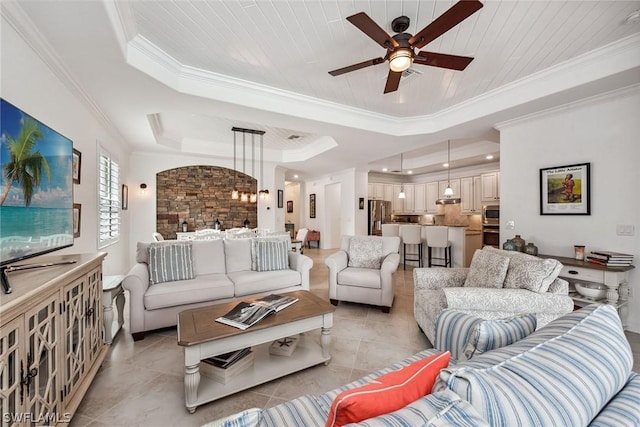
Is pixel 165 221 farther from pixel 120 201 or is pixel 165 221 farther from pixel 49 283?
pixel 49 283

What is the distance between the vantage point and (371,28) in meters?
1.84

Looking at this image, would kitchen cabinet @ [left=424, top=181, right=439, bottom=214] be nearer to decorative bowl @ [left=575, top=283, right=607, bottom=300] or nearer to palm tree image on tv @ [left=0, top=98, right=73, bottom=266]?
decorative bowl @ [left=575, top=283, right=607, bottom=300]

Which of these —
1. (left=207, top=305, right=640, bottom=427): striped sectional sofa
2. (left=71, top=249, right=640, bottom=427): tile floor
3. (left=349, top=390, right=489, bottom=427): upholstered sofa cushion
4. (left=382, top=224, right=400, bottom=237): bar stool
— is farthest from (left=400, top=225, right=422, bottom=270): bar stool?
(left=349, top=390, right=489, bottom=427): upholstered sofa cushion

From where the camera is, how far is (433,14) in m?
2.11

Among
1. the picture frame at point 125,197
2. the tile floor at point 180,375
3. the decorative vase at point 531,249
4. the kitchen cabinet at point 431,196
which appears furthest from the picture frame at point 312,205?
the decorative vase at point 531,249

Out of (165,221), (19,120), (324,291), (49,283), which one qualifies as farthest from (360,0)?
→ (165,221)

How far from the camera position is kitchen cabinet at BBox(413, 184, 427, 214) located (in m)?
8.38

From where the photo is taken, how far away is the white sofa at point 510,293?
2121 mm

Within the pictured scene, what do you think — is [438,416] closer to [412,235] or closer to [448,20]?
[448,20]

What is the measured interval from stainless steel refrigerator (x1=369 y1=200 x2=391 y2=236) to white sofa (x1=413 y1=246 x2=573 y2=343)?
548 centimetres

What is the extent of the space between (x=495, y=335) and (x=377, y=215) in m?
7.22

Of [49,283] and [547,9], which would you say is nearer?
[49,283]

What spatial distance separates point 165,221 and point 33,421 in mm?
5586

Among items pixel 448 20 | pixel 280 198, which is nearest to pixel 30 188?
pixel 448 20
